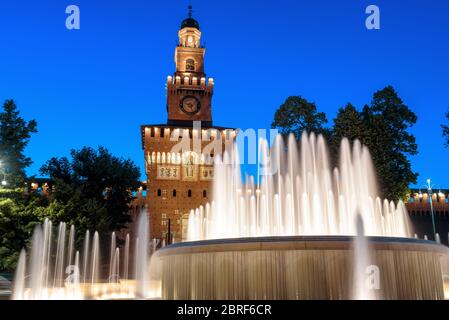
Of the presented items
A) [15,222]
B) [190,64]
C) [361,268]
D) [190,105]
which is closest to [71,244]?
[15,222]

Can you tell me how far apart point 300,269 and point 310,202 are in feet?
47.4

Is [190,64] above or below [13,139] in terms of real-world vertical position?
above

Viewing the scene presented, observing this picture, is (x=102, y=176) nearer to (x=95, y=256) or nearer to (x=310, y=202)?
(x=95, y=256)

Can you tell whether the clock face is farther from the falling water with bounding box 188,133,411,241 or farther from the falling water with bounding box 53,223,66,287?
the falling water with bounding box 53,223,66,287

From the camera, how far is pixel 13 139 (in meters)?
28.8

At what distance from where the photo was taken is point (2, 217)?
24.5m

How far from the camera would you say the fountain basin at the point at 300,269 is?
33.3 feet

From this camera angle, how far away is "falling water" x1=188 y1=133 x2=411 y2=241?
1958 centimetres

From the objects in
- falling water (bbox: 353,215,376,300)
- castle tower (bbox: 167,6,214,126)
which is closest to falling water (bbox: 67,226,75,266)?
falling water (bbox: 353,215,376,300)

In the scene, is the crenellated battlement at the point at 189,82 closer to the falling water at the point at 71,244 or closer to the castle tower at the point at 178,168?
the castle tower at the point at 178,168

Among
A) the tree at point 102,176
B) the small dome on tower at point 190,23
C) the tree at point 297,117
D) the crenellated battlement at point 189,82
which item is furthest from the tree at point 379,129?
the small dome on tower at point 190,23

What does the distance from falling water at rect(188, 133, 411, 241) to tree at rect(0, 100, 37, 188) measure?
499 inches
